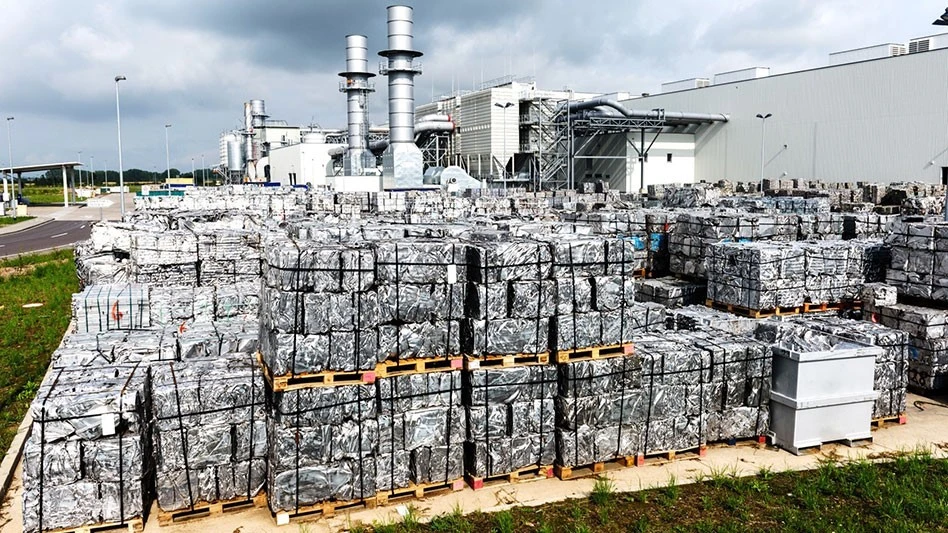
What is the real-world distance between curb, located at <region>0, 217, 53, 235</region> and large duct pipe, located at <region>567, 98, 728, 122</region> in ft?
116

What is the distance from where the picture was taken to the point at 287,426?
6676 mm

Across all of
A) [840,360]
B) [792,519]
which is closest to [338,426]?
[792,519]

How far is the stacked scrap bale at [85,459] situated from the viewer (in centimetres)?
619

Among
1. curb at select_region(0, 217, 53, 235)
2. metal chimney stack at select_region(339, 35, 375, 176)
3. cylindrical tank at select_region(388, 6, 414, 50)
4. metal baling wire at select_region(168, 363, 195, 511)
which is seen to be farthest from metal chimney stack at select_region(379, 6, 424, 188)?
metal baling wire at select_region(168, 363, 195, 511)

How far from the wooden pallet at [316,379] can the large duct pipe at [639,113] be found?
132ft

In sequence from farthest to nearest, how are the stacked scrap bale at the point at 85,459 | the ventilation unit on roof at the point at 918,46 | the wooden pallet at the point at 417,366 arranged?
1. the ventilation unit on roof at the point at 918,46
2. the wooden pallet at the point at 417,366
3. the stacked scrap bale at the point at 85,459

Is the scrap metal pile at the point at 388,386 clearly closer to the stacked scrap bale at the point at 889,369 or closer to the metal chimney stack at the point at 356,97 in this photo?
the stacked scrap bale at the point at 889,369

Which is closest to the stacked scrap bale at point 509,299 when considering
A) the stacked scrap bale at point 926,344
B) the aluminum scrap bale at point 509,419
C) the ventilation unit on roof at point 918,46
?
the aluminum scrap bale at point 509,419

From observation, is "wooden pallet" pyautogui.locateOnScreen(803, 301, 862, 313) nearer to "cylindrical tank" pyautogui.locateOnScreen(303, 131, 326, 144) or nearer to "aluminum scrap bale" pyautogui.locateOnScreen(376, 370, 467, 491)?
"aluminum scrap bale" pyautogui.locateOnScreen(376, 370, 467, 491)

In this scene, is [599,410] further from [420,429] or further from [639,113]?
[639,113]

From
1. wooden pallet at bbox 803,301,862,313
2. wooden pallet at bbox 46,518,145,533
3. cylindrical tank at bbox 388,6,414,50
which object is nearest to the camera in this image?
wooden pallet at bbox 46,518,145,533

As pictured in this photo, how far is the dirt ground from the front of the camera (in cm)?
666

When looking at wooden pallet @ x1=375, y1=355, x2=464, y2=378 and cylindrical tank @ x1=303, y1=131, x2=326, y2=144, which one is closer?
wooden pallet @ x1=375, y1=355, x2=464, y2=378

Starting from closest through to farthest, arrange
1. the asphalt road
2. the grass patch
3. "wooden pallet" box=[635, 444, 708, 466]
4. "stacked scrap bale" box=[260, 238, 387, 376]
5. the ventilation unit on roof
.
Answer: the grass patch < "stacked scrap bale" box=[260, 238, 387, 376] < "wooden pallet" box=[635, 444, 708, 466] < the asphalt road < the ventilation unit on roof
